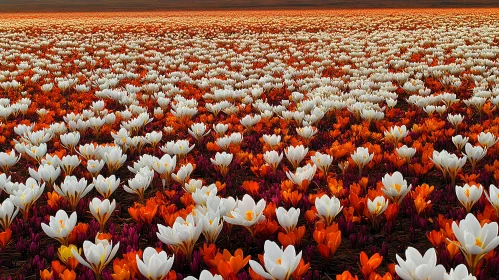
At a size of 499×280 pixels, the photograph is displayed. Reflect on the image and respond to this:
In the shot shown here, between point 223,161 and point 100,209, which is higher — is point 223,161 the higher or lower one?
the lower one

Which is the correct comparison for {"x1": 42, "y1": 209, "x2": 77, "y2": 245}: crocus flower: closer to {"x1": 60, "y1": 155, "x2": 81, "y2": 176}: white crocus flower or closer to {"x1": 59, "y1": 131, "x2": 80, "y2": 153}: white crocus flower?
{"x1": 60, "y1": 155, "x2": 81, "y2": 176}: white crocus flower

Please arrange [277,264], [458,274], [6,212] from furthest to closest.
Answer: [6,212] → [277,264] → [458,274]

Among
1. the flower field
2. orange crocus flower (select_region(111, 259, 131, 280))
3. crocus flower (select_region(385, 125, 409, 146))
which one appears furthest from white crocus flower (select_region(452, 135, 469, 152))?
orange crocus flower (select_region(111, 259, 131, 280))

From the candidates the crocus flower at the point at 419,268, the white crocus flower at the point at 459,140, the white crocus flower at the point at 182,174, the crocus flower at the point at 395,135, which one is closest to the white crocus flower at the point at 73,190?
the white crocus flower at the point at 182,174

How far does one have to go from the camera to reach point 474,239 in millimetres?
2502

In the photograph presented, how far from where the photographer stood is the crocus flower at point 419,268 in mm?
2232

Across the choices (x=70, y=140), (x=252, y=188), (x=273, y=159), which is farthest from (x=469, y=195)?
(x=70, y=140)

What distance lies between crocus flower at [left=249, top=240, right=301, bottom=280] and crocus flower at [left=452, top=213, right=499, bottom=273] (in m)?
0.93

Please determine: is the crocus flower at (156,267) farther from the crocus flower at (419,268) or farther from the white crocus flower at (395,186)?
the white crocus flower at (395,186)

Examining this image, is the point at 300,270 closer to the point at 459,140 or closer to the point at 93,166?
the point at 93,166

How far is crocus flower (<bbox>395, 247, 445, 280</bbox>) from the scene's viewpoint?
2.23m

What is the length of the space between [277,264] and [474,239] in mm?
1120

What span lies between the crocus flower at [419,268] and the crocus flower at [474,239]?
0.94 ft

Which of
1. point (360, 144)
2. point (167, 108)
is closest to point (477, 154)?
point (360, 144)
